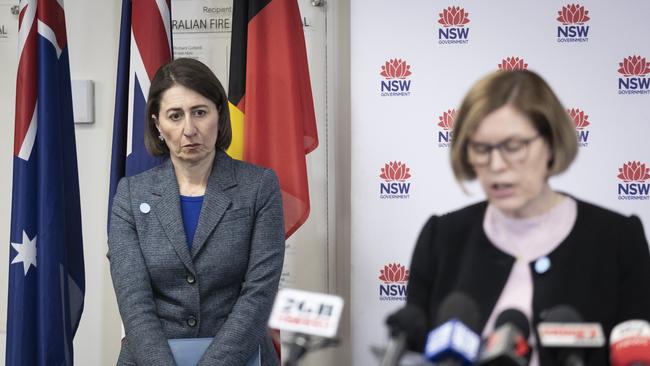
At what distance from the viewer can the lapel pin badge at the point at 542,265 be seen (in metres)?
1.23

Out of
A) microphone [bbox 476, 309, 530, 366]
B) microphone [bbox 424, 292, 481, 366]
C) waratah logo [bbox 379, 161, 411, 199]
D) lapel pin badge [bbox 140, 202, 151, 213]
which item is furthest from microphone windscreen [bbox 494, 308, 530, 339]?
waratah logo [bbox 379, 161, 411, 199]

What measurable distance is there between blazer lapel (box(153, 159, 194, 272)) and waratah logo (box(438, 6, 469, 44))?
1227mm

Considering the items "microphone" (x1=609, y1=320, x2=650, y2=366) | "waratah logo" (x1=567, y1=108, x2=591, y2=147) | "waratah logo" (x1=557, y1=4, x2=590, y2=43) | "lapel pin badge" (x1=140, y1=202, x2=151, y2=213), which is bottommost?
"microphone" (x1=609, y1=320, x2=650, y2=366)

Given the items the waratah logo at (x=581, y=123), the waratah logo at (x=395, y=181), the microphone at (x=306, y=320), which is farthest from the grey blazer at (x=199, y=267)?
the waratah logo at (x=581, y=123)

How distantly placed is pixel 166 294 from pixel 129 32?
1151 mm

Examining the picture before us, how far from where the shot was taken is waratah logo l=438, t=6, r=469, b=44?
2707 millimetres

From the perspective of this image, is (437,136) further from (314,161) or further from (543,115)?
(543,115)

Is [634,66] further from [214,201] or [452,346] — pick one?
[452,346]

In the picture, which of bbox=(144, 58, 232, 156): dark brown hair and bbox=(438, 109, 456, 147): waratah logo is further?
bbox=(438, 109, 456, 147): waratah logo

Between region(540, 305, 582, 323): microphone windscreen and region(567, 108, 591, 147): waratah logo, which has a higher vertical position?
region(567, 108, 591, 147): waratah logo

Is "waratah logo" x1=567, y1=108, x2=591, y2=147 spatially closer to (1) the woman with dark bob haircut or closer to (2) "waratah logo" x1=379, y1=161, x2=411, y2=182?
(2) "waratah logo" x1=379, y1=161, x2=411, y2=182

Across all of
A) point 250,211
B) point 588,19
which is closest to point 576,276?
point 250,211

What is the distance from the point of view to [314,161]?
3004 mm

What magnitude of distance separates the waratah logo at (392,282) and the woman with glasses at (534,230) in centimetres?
149
